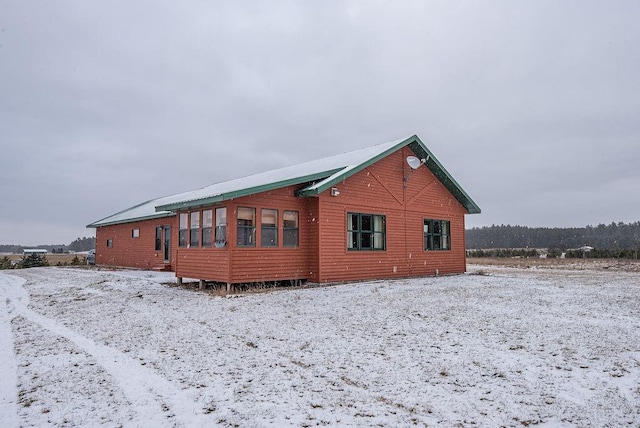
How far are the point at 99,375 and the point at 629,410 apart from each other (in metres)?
5.67

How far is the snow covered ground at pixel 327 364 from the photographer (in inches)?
157

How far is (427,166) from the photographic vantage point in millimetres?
18641

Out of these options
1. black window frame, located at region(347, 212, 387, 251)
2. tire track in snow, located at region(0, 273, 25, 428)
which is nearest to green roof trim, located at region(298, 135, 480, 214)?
black window frame, located at region(347, 212, 387, 251)

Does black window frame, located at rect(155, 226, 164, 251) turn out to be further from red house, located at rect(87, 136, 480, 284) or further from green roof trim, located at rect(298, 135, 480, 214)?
green roof trim, located at rect(298, 135, 480, 214)

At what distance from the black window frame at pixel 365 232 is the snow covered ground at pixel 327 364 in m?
5.36

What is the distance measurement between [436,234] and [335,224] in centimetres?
640

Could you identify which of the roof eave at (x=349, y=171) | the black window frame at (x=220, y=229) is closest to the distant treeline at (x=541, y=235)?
the roof eave at (x=349, y=171)

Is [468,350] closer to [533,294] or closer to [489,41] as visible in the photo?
[533,294]

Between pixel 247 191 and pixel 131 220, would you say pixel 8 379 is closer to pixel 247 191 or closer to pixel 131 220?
pixel 247 191

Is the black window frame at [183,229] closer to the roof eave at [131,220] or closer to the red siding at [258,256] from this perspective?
the red siding at [258,256]

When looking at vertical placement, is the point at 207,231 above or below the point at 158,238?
above

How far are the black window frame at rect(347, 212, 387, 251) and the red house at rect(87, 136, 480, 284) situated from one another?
0.13ft

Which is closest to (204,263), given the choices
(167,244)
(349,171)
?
(349,171)

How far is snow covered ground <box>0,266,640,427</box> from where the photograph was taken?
3.98m
